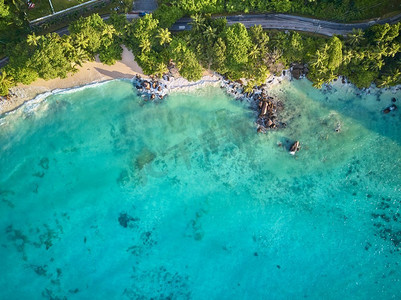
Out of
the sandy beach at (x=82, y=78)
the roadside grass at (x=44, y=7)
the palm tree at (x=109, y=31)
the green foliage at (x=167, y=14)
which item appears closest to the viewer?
the palm tree at (x=109, y=31)

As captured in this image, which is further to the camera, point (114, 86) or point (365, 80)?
point (114, 86)

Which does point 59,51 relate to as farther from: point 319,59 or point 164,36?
point 319,59

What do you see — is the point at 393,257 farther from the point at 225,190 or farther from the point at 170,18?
the point at 170,18

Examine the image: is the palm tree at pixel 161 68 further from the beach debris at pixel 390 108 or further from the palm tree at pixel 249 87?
the beach debris at pixel 390 108

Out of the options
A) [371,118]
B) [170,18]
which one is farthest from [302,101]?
[170,18]

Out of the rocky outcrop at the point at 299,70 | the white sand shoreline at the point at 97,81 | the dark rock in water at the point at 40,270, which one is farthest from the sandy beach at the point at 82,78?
the dark rock in water at the point at 40,270

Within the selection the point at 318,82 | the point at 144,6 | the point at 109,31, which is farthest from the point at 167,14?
the point at 318,82

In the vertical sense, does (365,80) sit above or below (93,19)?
below
